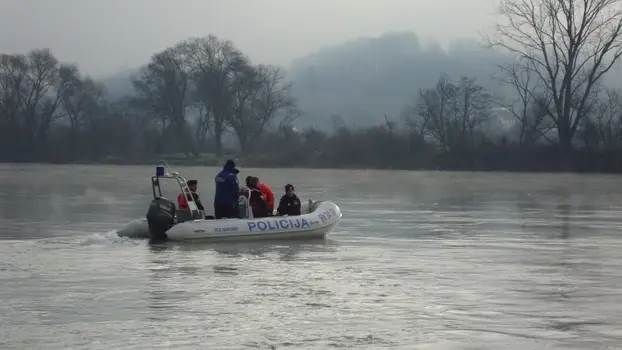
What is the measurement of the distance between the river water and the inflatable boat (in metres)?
0.32

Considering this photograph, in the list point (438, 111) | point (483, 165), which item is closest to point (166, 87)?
point (438, 111)

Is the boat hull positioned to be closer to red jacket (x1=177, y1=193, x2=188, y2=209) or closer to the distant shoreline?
red jacket (x1=177, y1=193, x2=188, y2=209)

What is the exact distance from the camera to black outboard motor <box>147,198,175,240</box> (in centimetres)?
1845

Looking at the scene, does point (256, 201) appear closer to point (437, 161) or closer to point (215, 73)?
point (437, 161)

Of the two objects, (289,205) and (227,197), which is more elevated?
(227,197)

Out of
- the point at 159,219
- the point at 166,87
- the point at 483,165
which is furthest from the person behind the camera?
the point at 166,87

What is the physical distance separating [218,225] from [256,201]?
1442 mm

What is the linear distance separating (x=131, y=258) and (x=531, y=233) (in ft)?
30.0

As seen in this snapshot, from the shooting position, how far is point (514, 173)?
66.2m

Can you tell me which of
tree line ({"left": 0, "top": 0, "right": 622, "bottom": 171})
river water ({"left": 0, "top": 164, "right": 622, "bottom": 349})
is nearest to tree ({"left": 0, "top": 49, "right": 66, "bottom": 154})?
tree line ({"left": 0, "top": 0, "right": 622, "bottom": 171})

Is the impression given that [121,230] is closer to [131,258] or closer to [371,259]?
[131,258]

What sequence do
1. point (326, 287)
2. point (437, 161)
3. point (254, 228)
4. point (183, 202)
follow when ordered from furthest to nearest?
point (437, 161), point (183, 202), point (254, 228), point (326, 287)

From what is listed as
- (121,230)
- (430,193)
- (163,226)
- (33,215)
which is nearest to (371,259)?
(163,226)

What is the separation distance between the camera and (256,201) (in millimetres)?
19859
